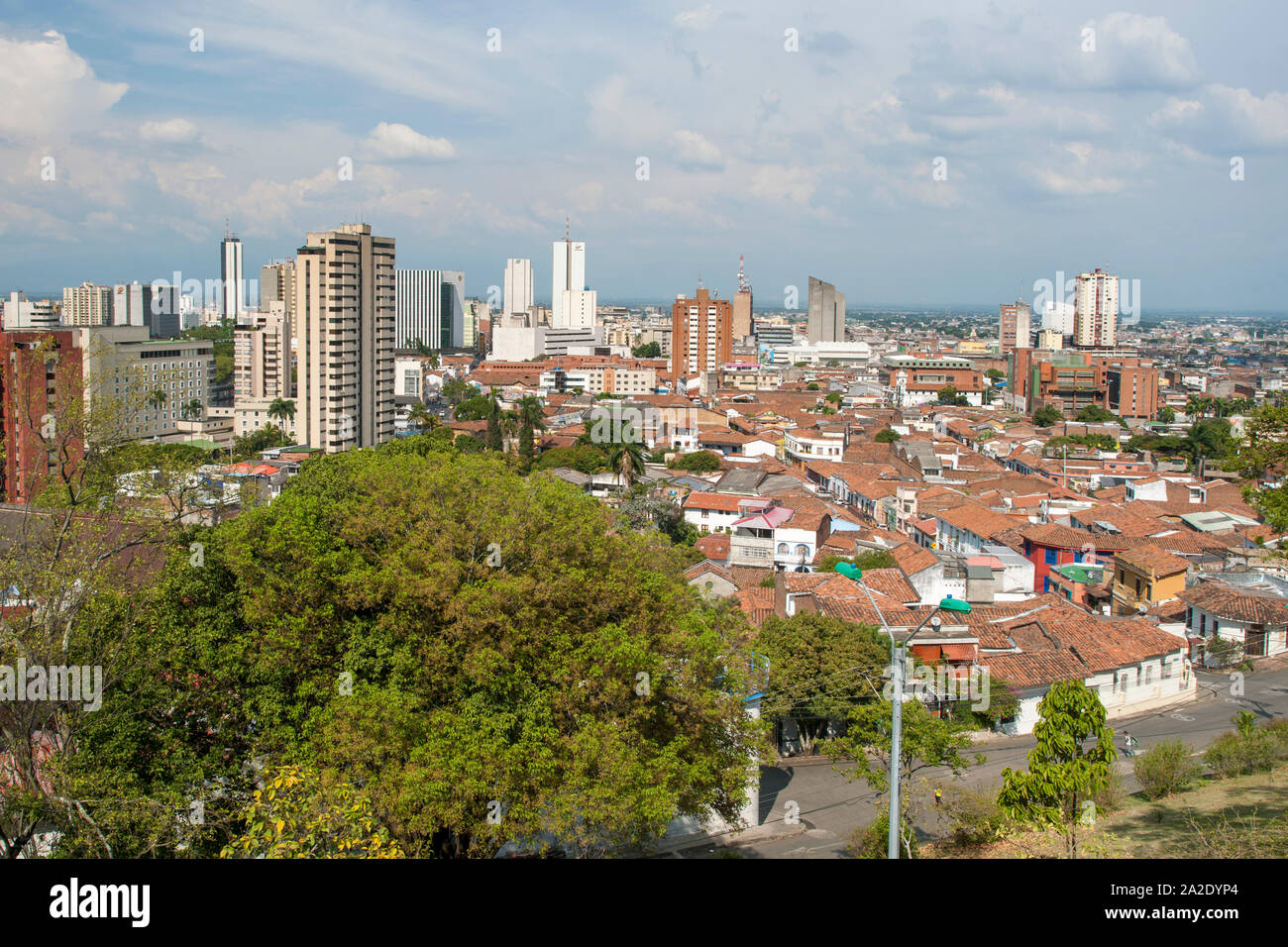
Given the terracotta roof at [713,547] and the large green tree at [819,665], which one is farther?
the terracotta roof at [713,547]

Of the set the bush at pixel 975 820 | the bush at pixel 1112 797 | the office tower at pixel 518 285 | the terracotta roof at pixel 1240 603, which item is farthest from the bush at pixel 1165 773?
the office tower at pixel 518 285

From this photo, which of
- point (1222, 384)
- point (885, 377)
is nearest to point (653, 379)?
point (885, 377)

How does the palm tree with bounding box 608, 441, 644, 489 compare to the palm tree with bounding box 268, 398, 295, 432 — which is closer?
the palm tree with bounding box 608, 441, 644, 489

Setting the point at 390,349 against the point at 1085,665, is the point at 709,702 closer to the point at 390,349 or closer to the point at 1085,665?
the point at 1085,665

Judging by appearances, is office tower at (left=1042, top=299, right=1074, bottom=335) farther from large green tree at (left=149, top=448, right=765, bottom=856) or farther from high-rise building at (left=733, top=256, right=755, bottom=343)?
large green tree at (left=149, top=448, right=765, bottom=856)

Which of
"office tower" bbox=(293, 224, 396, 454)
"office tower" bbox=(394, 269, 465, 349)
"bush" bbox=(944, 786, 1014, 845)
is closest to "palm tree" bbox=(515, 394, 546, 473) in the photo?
"office tower" bbox=(293, 224, 396, 454)

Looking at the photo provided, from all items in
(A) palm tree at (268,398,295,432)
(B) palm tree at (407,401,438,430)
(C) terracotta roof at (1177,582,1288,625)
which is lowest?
(C) terracotta roof at (1177,582,1288,625)

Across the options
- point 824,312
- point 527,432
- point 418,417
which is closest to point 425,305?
point 824,312

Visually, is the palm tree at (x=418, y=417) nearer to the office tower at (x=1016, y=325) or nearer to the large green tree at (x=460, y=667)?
the large green tree at (x=460, y=667)
